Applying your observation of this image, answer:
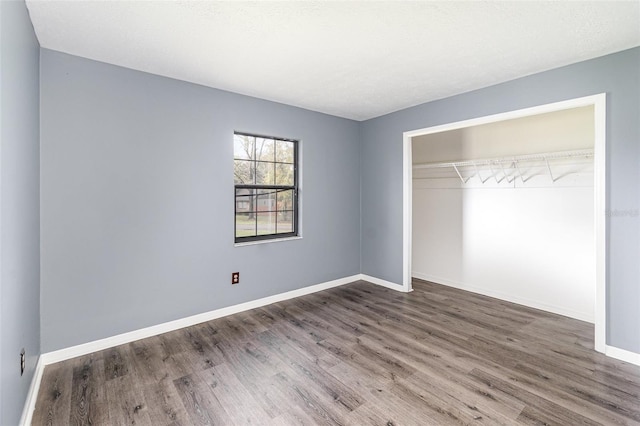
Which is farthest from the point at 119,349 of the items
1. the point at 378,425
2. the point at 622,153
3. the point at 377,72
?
the point at 622,153

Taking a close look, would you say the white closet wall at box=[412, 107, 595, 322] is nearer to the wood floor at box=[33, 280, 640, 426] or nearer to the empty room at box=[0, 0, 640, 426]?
the empty room at box=[0, 0, 640, 426]

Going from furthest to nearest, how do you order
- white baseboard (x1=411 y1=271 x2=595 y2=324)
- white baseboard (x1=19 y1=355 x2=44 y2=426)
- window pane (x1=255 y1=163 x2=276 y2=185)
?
window pane (x1=255 y1=163 x2=276 y2=185), white baseboard (x1=411 y1=271 x2=595 y2=324), white baseboard (x1=19 y1=355 x2=44 y2=426)

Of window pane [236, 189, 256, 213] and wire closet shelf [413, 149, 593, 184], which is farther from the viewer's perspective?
window pane [236, 189, 256, 213]

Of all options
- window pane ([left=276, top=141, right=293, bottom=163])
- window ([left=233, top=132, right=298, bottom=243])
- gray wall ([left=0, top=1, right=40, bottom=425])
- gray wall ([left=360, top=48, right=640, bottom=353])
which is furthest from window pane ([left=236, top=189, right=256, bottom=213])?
gray wall ([left=360, top=48, right=640, bottom=353])

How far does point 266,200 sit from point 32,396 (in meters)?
2.52

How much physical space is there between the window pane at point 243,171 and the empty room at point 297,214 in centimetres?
5

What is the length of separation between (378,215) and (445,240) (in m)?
1.03

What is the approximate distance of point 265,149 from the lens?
12.1 ft

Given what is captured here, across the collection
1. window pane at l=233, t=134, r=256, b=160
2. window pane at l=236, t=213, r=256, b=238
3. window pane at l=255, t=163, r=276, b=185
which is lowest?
window pane at l=236, t=213, r=256, b=238

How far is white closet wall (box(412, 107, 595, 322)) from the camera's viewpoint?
125 inches

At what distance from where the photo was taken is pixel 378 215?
14.5ft

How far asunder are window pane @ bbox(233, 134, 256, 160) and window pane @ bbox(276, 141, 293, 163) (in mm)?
359

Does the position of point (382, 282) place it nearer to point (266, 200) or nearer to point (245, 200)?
point (266, 200)

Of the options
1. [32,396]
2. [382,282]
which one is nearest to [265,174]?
[382,282]
